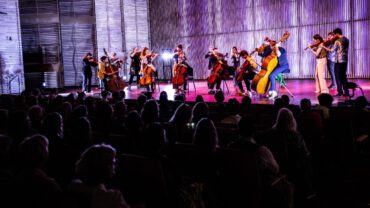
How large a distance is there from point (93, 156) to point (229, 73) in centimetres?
982

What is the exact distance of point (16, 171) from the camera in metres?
2.85

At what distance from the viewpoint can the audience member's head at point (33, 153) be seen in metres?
2.67

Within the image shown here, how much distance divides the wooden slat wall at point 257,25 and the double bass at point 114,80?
6257 millimetres

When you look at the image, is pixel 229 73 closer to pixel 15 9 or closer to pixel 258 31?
pixel 258 31

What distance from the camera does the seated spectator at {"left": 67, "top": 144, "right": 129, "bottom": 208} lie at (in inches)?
96.4

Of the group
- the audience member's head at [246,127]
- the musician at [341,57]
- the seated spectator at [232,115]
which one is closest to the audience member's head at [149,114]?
the seated spectator at [232,115]

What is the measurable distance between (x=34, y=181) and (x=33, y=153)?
276 mm

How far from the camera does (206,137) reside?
354cm

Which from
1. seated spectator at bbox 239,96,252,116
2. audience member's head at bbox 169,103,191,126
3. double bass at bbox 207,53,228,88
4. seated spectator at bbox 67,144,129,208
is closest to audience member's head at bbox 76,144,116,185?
seated spectator at bbox 67,144,129,208

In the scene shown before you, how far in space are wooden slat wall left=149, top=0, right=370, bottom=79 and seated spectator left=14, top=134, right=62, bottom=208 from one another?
14.4 meters

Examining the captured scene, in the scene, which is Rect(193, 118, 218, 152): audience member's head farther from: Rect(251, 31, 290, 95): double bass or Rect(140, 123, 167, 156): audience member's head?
Rect(251, 31, 290, 95): double bass

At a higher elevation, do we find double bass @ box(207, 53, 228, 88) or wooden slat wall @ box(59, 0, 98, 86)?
wooden slat wall @ box(59, 0, 98, 86)

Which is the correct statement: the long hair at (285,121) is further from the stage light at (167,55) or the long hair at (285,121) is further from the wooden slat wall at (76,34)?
the wooden slat wall at (76,34)

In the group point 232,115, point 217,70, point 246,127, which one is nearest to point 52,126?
point 246,127
